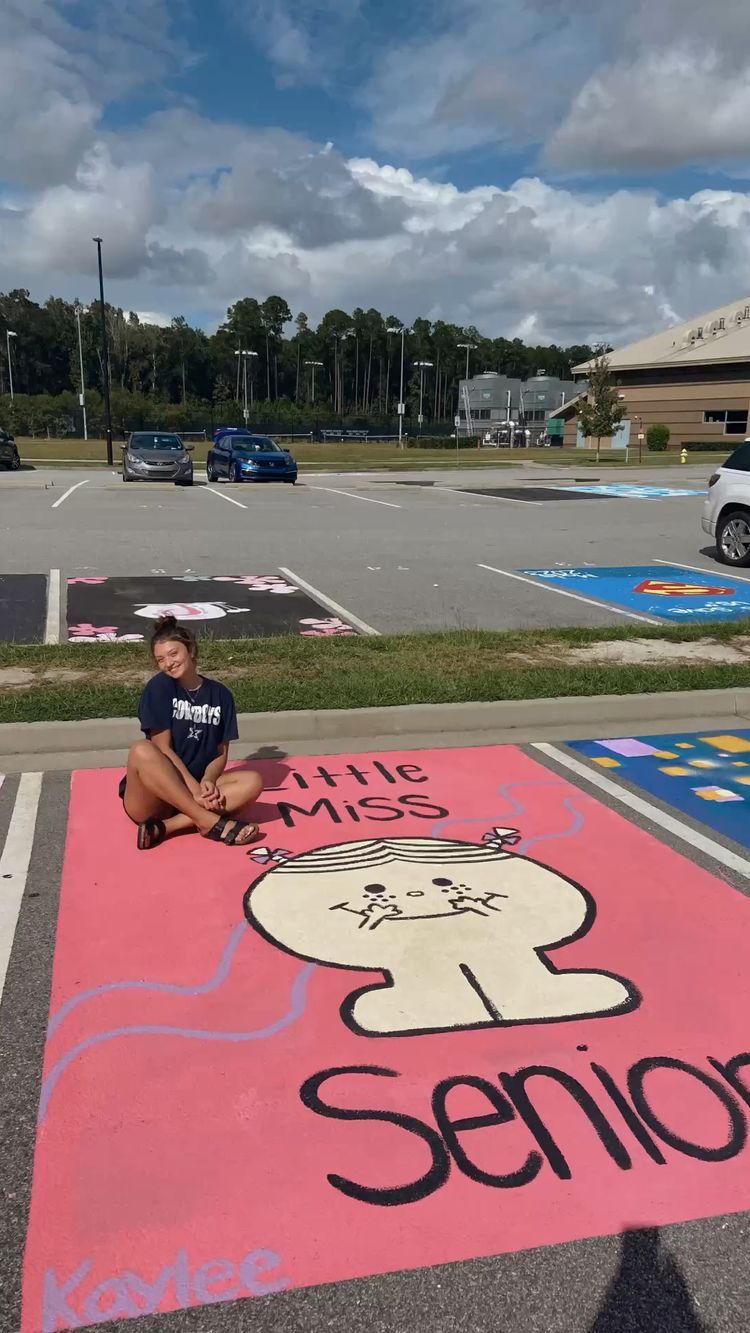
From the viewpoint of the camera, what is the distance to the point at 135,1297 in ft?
7.45

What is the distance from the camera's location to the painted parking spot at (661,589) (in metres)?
10.7

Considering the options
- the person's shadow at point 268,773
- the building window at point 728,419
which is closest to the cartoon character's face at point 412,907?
the person's shadow at point 268,773

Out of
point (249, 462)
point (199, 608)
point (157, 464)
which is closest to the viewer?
point (199, 608)

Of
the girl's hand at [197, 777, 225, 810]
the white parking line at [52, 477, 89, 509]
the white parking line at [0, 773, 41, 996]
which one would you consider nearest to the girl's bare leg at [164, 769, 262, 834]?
the girl's hand at [197, 777, 225, 810]

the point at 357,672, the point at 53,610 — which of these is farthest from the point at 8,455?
the point at 357,672

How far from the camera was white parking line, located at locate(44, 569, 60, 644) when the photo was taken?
907 cm

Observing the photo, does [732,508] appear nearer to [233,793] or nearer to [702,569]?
[702,569]

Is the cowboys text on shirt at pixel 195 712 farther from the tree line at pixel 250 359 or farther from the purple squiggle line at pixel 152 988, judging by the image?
the tree line at pixel 250 359

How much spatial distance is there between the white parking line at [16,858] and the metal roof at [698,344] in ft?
183

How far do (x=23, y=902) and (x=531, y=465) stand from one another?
142ft

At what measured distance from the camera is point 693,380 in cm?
6069

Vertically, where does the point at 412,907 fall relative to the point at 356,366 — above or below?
below

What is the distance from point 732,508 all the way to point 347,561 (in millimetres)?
5429

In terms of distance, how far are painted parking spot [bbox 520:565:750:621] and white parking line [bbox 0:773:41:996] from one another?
7137 millimetres
